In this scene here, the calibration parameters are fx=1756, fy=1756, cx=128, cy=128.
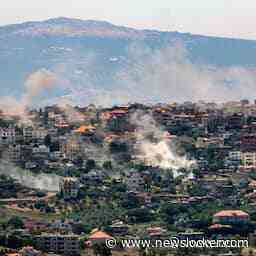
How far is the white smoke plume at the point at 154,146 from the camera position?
4092 inches

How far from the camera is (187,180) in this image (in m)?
95.8

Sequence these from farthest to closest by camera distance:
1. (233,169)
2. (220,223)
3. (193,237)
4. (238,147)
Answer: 1. (238,147)
2. (233,169)
3. (220,223)
4. (193,237)

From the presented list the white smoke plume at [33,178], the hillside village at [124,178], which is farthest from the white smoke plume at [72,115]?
the white smoke plume at [33,178]

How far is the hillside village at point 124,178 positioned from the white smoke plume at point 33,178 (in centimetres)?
8

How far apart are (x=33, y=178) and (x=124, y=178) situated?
5.06m

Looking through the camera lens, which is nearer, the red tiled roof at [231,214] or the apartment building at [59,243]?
the apartment building at [59,243]

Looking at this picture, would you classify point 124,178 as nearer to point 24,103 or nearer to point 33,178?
point 33,178

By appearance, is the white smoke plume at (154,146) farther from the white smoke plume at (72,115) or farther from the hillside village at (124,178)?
the white smoke plume at (72,115)

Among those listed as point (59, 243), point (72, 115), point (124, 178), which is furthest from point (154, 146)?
point (59, 243)

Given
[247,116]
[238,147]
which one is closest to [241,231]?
[238,147]

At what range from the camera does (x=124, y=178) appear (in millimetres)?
95438

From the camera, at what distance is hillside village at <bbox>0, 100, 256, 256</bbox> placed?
248 feet

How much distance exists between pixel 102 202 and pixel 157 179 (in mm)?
9484

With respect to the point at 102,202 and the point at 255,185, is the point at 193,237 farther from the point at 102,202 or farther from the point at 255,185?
the point at 255,185
